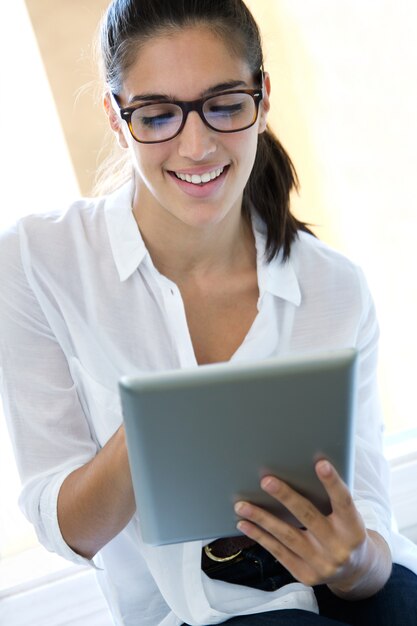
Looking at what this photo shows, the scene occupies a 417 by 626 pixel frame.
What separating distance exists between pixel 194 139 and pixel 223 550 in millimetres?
652

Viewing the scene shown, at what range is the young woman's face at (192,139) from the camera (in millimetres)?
1349

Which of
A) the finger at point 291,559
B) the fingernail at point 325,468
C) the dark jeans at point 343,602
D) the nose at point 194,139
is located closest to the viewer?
the fingernail at point 325,468

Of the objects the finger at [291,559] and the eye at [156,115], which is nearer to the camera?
the finger at [291,559]

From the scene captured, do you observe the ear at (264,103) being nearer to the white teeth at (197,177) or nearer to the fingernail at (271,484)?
the white teeth at (197,177)

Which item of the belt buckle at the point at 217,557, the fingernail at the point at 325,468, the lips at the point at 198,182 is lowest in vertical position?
the belt buckle at the point at 217,557

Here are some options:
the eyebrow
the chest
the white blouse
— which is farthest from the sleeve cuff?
the eyebrow

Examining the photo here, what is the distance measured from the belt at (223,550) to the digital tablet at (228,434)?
29 centimetres

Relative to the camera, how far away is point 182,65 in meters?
1.35

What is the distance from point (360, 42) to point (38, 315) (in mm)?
1458

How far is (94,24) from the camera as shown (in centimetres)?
208

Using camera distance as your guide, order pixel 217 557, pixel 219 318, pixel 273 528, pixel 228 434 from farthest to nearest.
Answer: pixel 219 318, pixel 217 557, pixel 273 528, pixel 228 434

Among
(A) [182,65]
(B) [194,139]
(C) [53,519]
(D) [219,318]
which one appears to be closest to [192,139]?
(B) [194,139]

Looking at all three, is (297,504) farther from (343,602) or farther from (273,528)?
(343,602)

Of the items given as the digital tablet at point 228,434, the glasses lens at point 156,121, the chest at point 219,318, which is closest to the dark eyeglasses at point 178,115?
the glasses lens at point 156,121
